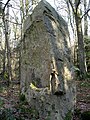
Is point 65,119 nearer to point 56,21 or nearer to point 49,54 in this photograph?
point 49,54

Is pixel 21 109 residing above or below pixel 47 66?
below

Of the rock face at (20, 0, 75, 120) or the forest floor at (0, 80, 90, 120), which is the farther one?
the rock face at (20, 0, 75, 120)

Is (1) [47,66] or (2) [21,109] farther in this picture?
(1) [47,66]

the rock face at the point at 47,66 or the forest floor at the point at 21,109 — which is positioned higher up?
the rock face at the point at 47,66

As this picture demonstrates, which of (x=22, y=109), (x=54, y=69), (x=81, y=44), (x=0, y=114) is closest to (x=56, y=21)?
(x=54, y=69)

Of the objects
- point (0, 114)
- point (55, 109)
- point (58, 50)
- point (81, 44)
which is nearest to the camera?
point (0, 114)

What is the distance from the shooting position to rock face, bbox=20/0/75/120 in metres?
7.16

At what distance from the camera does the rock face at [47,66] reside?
716 cm

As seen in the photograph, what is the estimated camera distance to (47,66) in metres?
7.43

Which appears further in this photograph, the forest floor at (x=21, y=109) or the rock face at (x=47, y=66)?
the rock face at (x=47, y=66)

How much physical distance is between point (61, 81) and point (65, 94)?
1.28 ft

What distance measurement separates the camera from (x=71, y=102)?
7.73 meters

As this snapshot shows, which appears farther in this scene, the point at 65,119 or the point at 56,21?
the point at 56,21

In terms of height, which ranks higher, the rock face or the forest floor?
the rock face
